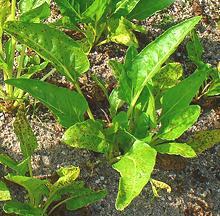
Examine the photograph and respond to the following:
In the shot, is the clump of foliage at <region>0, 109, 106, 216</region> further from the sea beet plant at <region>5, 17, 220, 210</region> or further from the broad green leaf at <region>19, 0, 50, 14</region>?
the broad green leaf at <region>19, 0, 50, 14</region>

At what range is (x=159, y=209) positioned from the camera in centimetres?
204

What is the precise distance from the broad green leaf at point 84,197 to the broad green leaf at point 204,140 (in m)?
0.40

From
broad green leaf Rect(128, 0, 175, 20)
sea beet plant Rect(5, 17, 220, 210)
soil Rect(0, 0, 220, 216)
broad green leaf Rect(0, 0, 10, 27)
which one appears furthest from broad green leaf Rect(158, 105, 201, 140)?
broad green leaf Rect(0, 0, 10, 27)

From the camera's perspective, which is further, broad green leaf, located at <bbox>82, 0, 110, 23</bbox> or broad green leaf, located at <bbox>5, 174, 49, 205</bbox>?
broad green leaf, located at <bbox>82, 0, 110, 23</bbox>

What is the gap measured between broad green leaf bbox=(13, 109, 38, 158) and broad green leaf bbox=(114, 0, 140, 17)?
2.01 ft

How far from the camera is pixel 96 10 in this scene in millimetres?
2045

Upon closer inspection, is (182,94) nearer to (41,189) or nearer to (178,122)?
(178,122)

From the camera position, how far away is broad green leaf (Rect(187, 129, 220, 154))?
2.00 metres

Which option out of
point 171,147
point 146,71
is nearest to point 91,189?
point 171,147

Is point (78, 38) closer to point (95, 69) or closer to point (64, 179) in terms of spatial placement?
point (95, 69)

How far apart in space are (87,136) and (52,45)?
12.5 inches

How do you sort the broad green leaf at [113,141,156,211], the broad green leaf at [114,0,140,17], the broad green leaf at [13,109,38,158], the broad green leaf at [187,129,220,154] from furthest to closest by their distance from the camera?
the broad green leaf at [114,0,140,17]
the broad green leaf at [187,129,220,154]
the broad green leaf at [13,109,38,158]
the broad green leaf at [113,141,156,211]

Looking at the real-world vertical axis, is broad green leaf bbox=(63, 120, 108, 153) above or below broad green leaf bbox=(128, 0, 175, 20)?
below

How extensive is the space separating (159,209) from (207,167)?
0.88 ft
